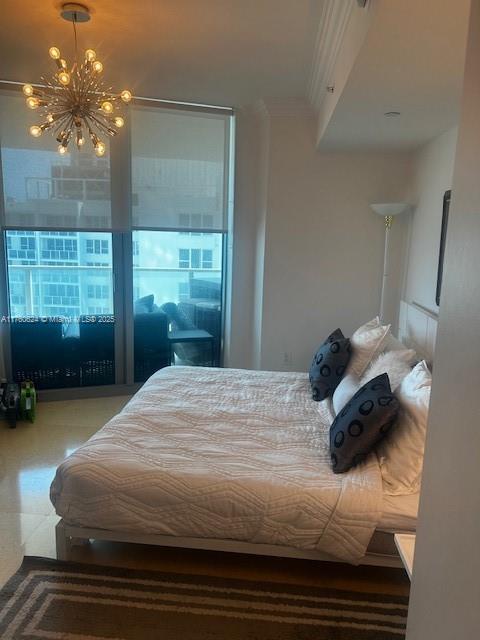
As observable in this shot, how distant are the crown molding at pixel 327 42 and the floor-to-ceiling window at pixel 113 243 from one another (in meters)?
1.22

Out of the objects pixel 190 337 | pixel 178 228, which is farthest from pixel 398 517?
pixel 178 228

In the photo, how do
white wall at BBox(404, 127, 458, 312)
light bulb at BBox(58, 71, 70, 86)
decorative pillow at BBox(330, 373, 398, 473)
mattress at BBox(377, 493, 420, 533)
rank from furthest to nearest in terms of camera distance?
white wall at BBox(404, 127, 458, 312) < light bulb at BBox(58, 71, 70, 86) < decorative pillow at BBox(330, 373, 398, 473) < mattress at BBox(377, 493, 420, 533)

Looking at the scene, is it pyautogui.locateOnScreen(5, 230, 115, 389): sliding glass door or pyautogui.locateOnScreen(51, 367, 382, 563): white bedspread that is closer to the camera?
pyautogui.locateOnScreen(51, 367, 382, 563): white bedspread

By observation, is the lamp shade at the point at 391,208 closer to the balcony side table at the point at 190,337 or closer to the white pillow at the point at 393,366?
the white pillow at the point at 393,366

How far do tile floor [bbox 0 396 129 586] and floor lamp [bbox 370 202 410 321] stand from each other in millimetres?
2652

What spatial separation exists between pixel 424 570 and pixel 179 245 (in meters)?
3.96

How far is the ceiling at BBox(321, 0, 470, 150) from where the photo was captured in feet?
5.93

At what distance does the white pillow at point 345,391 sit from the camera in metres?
2.82

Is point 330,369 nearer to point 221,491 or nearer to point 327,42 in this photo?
point 221,491

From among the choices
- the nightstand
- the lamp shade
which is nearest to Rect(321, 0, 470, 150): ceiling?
the lamp shade

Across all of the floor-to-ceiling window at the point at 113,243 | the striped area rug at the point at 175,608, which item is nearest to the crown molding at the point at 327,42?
the floor-to-ceiling window at the point at 113,243

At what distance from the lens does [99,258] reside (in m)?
4.51

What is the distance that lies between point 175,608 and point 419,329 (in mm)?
2301

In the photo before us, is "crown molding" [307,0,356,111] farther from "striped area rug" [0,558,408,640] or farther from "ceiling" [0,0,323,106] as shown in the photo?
"striped area rug" [0,558,408,640]
